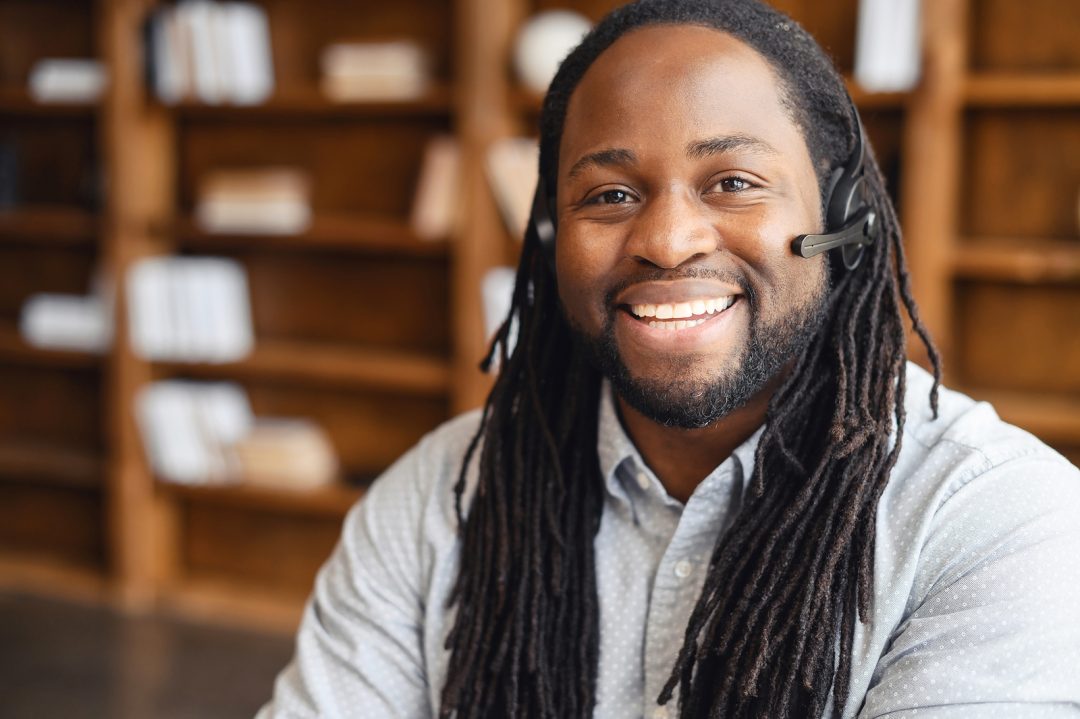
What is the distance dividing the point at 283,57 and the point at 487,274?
1.10 m

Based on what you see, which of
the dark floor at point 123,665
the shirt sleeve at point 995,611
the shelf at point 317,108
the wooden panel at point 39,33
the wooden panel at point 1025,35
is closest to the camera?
the shirt sleeve at point 995,611

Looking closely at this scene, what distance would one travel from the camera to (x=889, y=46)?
270 centimetres

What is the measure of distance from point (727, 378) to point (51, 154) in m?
3.62

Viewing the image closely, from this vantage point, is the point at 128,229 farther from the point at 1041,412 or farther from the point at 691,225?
the point at 691,225

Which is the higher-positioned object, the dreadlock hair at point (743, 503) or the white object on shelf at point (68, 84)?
the white object on shelf at point (68, 84)

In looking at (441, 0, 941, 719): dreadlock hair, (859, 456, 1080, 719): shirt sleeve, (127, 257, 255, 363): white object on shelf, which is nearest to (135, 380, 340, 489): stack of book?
(127, 257, 255, 363): white object on shelf

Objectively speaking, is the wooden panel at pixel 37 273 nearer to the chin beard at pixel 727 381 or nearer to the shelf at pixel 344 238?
the shelf at pixel 344 238

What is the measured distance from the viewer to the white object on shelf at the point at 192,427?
11.8ft

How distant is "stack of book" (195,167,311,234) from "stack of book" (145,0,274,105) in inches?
9.6

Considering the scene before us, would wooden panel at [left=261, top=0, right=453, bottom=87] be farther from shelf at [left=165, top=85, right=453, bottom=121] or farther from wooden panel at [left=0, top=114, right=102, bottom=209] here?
wooden panel at [left=0, top=114, right=102, bottom=209]

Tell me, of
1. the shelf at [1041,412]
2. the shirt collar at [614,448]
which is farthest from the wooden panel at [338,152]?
the shirt collar at [614,448]

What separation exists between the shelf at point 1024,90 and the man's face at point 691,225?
1.82 m

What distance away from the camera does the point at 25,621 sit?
11.9 ft

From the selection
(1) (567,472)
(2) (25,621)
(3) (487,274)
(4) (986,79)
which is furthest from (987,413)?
(2) (25,621)
